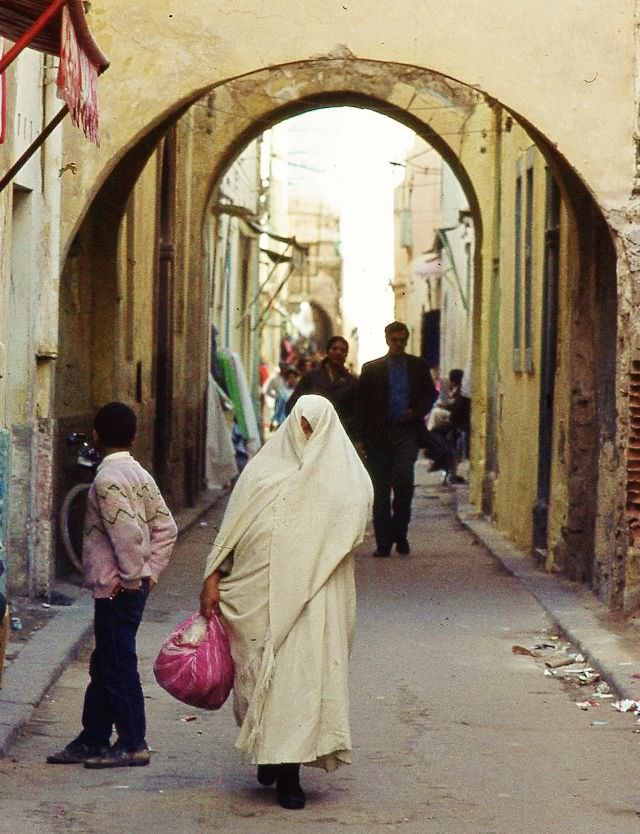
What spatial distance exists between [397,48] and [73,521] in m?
4.19

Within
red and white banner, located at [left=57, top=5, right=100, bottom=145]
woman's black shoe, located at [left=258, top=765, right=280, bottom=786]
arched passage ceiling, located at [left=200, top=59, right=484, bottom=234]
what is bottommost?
woman's black shoe, located at [left=258, top=765, right=280, bottom=786]

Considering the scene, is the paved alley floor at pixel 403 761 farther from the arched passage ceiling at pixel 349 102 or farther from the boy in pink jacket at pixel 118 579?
the arched passage ceiling at pixel 349 102

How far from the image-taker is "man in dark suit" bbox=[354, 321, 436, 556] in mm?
15375

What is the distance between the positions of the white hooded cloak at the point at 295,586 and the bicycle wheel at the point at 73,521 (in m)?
5.84

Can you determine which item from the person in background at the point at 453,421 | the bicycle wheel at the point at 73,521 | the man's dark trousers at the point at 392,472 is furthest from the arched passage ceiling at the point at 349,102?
the bicycle wheel at the point at 73,521

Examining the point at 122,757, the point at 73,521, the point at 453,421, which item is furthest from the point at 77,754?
the point at 453,421

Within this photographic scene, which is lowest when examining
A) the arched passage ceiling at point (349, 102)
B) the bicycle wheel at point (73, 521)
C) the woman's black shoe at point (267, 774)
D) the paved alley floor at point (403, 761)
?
the paved alley floor at point (403, 761)

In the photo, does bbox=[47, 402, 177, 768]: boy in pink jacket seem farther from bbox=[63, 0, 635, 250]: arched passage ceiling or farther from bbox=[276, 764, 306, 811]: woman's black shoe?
bbox=[63, 0, 635, 250]: arched passage ceiling

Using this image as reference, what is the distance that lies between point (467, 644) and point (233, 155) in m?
13.1

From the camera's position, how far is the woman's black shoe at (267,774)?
681 cm

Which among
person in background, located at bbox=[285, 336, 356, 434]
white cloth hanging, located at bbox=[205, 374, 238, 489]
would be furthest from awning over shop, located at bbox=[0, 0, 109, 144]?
white cloth hanging, located at bbox=[205, 374, 238, 489]

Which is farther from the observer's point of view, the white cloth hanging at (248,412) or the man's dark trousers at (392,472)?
the white cloth hanging at (248,412)

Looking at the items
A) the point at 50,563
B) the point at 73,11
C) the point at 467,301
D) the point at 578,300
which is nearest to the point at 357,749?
the point at 73,11

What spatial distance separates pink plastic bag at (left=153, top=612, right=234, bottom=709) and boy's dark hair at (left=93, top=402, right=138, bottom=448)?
0.92 meters
